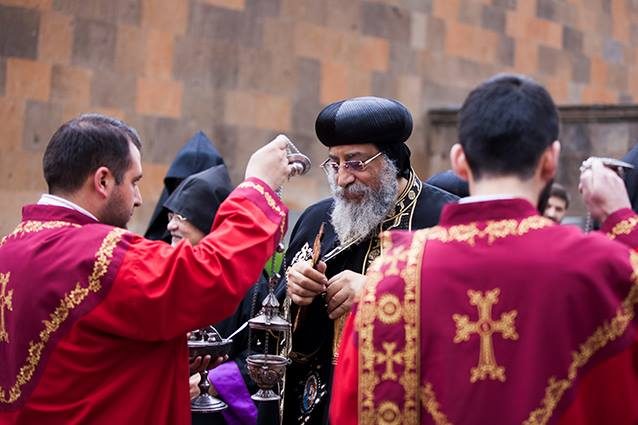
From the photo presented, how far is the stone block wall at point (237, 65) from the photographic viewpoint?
748 cm

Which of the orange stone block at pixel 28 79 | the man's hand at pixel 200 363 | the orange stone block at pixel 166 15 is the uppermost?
the orange stone block at pixel 166 15

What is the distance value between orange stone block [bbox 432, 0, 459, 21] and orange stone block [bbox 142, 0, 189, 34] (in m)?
3.20

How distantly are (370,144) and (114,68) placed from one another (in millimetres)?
4401

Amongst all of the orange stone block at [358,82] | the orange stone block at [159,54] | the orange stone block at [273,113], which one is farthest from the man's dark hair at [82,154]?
the orange stone block at [358,82]

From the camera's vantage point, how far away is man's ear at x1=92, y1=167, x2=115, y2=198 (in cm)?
312

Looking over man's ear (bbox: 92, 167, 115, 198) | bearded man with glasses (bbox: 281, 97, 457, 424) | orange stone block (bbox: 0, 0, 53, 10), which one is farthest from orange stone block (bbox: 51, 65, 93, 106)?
man's ear (bbox: 92, 167, 115, 198)

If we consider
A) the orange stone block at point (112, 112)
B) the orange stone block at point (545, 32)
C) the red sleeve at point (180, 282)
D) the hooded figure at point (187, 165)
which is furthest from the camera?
the orange stone block at point (545, 32)

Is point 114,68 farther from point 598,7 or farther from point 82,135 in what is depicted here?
point 598,7

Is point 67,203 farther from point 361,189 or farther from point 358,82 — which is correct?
point 358,82

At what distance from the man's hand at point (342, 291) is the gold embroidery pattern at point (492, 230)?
1168 millimetres

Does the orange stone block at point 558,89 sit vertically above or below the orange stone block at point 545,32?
below

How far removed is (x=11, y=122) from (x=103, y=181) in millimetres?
4556

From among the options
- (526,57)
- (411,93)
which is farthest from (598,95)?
(411,93)

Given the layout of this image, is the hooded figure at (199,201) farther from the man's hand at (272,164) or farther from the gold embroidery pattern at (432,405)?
the gold embroidery pattern at (432,405)
